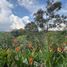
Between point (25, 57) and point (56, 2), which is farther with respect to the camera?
point (56, 2)

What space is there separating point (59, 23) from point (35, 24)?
1.09m

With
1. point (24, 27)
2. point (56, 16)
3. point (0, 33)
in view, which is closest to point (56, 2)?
point (56, 16)

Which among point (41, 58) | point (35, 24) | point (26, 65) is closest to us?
point (26, 65)

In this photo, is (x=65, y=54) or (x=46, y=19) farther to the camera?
(x=46, y=19)

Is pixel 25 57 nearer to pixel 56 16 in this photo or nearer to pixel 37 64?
pixel 37 64

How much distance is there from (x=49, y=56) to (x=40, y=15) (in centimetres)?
934

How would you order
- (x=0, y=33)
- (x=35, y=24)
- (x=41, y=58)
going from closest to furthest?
(x=41, y=58) → (x=0, y=33) → (x=35, y=24)

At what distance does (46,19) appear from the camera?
12484 mm

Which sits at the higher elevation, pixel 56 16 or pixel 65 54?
pixel 56 16

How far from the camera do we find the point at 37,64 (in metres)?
3.13

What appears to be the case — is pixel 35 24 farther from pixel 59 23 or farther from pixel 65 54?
pixel 65 54

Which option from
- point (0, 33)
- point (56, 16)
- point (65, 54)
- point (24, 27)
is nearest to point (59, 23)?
point (56, 16)

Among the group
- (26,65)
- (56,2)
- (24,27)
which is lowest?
(26,65)

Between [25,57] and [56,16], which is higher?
[56,16]
